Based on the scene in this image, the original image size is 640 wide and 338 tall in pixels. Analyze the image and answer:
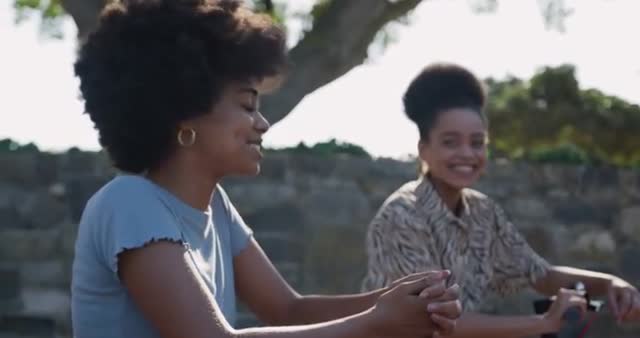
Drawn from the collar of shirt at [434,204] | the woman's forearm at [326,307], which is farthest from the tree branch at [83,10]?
the woman's forearm at [326,307]

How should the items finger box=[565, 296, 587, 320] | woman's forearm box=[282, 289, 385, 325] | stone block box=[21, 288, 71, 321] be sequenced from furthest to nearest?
stone block box=[21, 288, 71, 321] < finger box=[565, 296, 587, 320] < woman's forearm box=[282, 289, 385, 325]

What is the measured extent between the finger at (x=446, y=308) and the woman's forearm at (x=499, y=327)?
38.2 inches

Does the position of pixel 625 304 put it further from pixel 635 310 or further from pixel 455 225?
pixel 455 225

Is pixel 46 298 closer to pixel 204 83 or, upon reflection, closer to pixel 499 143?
pixel 204 83

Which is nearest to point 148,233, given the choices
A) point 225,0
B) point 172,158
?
point 172,158

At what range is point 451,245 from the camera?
375cm

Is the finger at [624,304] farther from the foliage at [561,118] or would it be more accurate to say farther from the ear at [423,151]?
the foliage at [561,118]

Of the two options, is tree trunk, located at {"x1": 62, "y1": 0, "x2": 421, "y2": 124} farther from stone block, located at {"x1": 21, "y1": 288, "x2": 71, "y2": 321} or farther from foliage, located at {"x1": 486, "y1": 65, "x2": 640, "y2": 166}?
stone block, located at {"x1": 21, "y1": 288, "x2": 71, "y2": 321}

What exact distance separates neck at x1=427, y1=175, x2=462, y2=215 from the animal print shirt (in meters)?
0.02

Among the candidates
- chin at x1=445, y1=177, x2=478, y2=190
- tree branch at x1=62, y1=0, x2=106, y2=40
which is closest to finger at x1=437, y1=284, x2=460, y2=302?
chin at x1=445, y1=177, x2=478, y2=190

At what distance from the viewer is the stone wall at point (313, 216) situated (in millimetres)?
5770

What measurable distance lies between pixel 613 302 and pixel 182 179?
1.47 meters

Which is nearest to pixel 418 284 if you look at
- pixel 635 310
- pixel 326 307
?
pixel 326 307

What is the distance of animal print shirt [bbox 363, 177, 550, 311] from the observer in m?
3.60
